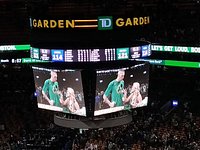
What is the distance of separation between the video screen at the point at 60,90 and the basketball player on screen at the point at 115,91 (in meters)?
0.71

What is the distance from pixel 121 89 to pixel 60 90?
5.52 feet

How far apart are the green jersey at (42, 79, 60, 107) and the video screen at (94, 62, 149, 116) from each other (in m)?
1.20

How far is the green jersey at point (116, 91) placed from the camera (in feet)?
44.9

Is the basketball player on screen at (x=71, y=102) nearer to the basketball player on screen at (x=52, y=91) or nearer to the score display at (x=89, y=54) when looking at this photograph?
the basketball player on screen at (x=52, y=91)

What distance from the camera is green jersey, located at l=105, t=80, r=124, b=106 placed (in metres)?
13.7

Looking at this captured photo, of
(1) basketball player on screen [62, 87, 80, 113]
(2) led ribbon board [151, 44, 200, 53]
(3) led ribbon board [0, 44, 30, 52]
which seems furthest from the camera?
(3) led ribbon board [0, 44, 30, 52]

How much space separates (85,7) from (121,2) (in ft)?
5.78

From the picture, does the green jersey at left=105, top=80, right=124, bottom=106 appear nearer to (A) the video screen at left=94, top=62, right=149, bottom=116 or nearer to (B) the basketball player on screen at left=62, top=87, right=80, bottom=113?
(A) the video screen at left=94, top=62, right=149, bottom=116

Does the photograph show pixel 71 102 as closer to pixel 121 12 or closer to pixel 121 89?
pixel 121 89

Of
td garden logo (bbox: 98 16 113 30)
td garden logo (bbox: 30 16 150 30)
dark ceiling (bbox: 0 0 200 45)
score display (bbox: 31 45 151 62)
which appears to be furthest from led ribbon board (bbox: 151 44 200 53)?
td garden logo (bbox: 98 16 113 30)

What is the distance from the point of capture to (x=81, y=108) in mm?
13594

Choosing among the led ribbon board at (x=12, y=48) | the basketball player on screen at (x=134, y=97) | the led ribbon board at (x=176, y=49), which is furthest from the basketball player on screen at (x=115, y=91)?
the led ribbon board at (x=12, y=48)

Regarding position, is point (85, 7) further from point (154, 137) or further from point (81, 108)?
point (81, 108)

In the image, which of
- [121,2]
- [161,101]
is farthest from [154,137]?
[121,2]
